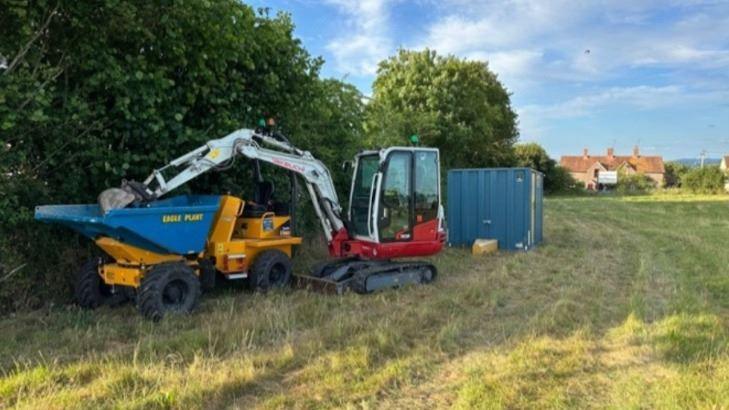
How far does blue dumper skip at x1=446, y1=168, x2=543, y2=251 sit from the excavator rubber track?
4823 millimetres

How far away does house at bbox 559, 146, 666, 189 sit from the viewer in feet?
332

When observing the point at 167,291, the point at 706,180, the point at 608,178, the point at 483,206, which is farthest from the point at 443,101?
the point at 608,178

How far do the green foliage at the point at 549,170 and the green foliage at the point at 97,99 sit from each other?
2063 inches

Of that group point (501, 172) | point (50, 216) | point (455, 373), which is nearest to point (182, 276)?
point (50, 216)

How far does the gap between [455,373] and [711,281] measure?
20.8 feet

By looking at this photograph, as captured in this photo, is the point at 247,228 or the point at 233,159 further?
the point at 247,228

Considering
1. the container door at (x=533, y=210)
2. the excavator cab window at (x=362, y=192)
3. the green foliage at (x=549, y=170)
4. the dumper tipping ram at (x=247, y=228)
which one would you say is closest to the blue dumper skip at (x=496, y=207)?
the container door at (x=533, y=210)

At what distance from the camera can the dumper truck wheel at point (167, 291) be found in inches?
263

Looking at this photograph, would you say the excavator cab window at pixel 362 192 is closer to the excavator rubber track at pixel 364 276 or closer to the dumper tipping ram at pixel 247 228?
the dumper tipping ram at pixel 247 228

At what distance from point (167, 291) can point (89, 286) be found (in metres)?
1.08

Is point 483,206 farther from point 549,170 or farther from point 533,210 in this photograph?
point 549,170

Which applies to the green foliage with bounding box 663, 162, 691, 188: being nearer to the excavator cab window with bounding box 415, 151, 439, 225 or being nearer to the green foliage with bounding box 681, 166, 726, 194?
the green foliage with bounding box 681, 166, 726, 194

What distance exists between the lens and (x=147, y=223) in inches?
263

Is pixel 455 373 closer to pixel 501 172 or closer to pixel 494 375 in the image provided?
pixel 494 375
